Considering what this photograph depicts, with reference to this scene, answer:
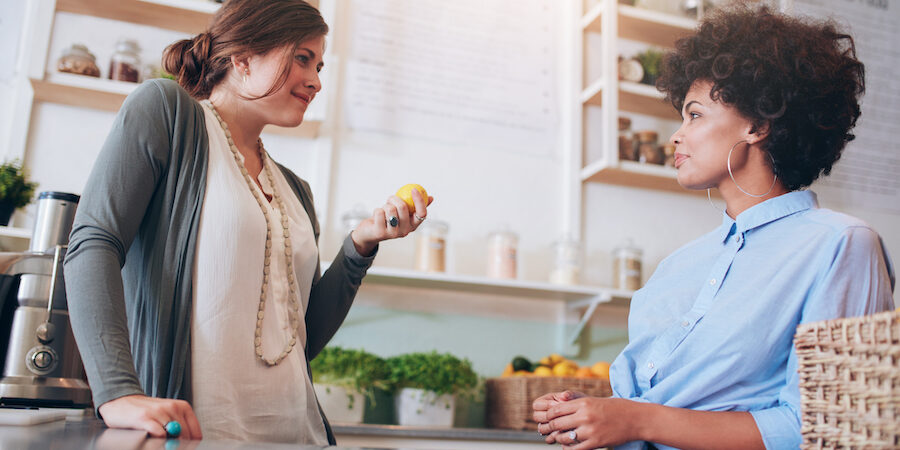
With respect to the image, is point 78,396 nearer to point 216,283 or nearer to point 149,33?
point 216,283

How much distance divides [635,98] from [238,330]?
2065mm

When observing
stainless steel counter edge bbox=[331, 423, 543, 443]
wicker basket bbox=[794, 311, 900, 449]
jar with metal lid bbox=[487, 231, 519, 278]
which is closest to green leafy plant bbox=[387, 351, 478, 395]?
stainless steel counter edge bbox=[331, 423, 543, 443]

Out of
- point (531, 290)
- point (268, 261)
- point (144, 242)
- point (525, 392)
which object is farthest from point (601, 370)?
point (144, 242)

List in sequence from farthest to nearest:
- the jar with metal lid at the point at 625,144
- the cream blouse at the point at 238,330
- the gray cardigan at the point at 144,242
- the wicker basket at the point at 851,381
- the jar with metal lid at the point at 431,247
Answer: the jar with metal lid at the point at 625,144
the jar with metal lid at the point at 431,247
the cream blouse at the point at 238,330
the gray cardigan at the point at 144,242
the wicker basket at the point at 851,381

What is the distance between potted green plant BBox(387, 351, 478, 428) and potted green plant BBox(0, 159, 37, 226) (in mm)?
1128

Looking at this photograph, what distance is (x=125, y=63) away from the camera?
2195 millimetres

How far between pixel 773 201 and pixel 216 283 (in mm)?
759

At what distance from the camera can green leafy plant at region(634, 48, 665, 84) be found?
2715mm

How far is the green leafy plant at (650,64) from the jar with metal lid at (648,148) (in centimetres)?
21

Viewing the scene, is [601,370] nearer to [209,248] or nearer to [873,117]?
[209,248]

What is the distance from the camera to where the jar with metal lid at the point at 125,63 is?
2.18 metres

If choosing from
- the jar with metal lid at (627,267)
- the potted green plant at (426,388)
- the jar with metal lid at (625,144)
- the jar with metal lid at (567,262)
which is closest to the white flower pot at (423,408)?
the potted green plant at (426,388)

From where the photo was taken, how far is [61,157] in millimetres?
2227

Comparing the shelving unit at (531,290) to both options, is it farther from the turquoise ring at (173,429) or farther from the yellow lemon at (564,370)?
the turquoise ring at (173,429)
